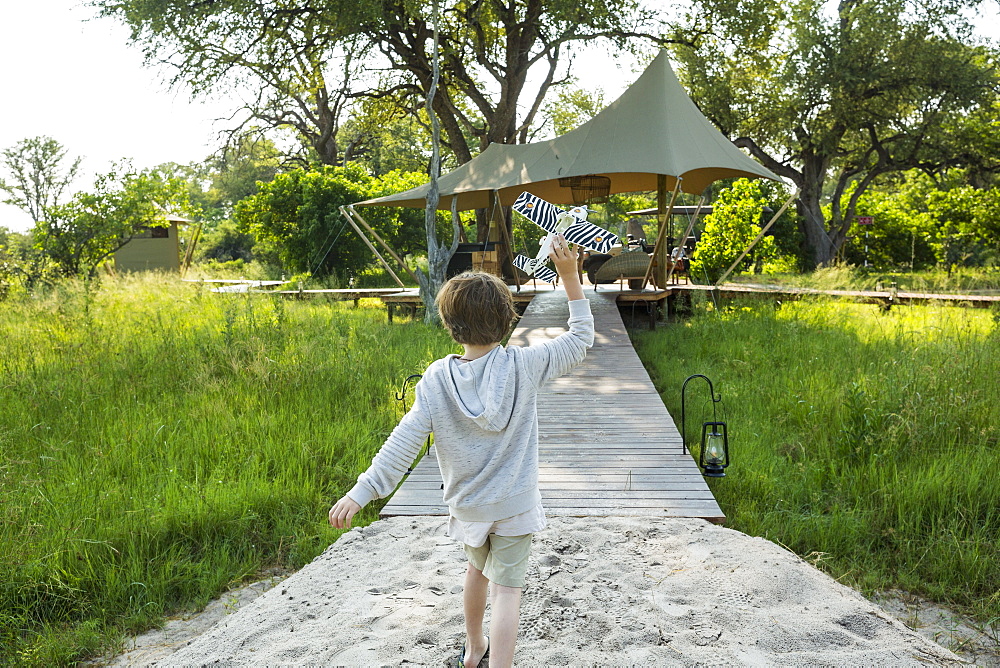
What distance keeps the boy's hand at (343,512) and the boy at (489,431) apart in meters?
0.05

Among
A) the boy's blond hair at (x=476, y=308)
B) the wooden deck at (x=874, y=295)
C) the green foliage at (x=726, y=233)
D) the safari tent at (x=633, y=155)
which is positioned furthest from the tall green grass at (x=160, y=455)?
the green foliage at (x=726, y=233)

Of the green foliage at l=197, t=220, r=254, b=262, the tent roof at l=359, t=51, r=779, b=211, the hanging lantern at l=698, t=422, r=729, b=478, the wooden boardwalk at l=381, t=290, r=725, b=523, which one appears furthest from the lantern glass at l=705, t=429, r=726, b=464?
the green foliage at l=197, t=220, r=254, b=262

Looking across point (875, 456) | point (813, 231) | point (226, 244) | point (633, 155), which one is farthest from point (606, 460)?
point (226, 244)

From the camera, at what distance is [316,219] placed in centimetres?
1912

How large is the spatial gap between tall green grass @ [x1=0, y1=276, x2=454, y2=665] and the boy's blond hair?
234cm

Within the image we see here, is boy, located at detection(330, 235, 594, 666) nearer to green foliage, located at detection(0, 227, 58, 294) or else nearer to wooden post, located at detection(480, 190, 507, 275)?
wooden post, located at detection(480, 190, 507, 275)

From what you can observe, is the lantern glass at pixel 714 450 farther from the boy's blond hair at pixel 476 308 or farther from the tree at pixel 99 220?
the tree at pixel 99 220

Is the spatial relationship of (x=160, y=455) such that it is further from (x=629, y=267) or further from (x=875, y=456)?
(x=629, y=267)

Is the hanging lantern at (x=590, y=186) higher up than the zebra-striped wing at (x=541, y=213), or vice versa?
the hanging lantern at (x=590, y=186)

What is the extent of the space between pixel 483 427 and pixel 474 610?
677 millimetres

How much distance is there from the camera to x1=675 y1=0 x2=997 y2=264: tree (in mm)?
16703

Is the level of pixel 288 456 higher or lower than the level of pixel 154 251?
lower

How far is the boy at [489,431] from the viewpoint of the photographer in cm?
212

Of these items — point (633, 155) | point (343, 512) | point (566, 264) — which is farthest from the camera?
point (633, 155)
